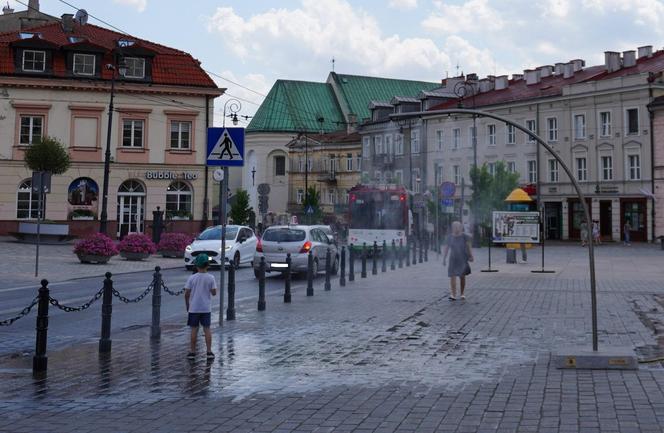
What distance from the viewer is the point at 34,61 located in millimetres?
45781

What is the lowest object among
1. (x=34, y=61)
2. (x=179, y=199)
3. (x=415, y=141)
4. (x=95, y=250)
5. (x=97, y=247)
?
(x=95, y=250)

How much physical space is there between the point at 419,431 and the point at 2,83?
44209mm

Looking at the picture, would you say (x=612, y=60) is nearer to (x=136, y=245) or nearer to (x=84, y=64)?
(x=84, y=64)

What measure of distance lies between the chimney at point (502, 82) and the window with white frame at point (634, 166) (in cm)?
1698

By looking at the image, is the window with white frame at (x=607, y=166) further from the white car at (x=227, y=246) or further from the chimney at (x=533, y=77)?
the white car at (x=227, y=246)

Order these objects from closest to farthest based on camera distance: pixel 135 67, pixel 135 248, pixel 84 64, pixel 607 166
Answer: pixel 135 248
pixel 84 64
pixel 135 67
pixel 607 166

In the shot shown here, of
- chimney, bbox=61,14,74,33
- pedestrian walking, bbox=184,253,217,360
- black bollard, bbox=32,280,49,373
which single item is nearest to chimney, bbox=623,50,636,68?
chimney, bbox=61,14,74,33

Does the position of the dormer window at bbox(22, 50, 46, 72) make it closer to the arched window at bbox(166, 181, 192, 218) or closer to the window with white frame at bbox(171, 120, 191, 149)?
the window with white frame at bbox(171, 120, 191, 149)

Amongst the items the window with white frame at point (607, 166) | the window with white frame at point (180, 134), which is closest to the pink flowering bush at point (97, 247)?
the window with white frame at point (180, 134)

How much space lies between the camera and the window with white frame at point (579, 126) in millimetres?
60344

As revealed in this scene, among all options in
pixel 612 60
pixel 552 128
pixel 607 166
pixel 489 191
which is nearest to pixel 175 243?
pixel 489 191

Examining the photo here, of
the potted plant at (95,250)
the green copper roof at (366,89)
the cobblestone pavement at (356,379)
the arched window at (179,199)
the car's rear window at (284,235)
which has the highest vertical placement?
the green copper roof at (366,89)

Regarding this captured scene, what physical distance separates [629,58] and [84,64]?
4239cm

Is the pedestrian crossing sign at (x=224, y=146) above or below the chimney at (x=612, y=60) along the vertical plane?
below
